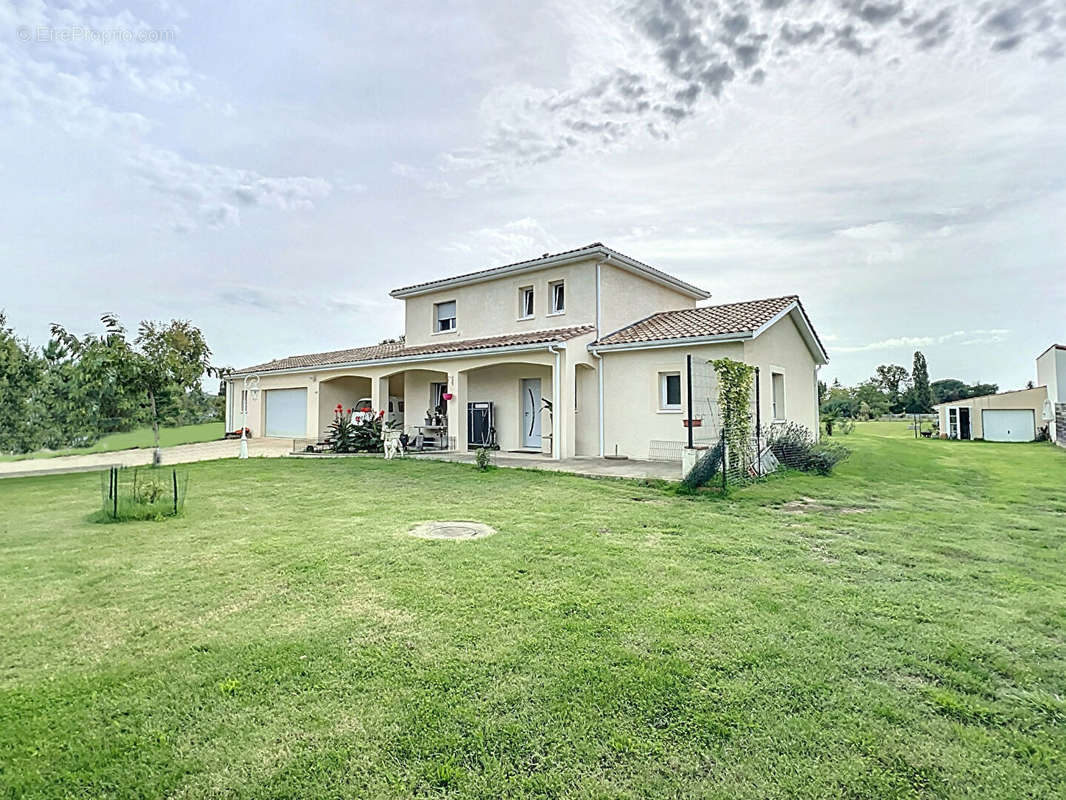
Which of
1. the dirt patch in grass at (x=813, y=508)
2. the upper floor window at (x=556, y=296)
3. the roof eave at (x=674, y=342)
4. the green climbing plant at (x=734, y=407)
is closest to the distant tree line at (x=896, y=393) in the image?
the upper floor window at (x=556, y=296)

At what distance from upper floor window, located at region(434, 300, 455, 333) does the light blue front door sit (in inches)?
182

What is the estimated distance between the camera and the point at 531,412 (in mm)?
17703

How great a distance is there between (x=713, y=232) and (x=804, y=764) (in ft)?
64.1

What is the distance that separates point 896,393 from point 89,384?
87960 mm

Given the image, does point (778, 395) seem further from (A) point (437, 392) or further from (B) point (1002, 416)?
(B) point (1002, 416)

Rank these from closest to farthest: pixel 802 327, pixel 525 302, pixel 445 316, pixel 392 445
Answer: pixel 392 445 < pixel 802 327 < pixel 525 302 < pixel 445 316

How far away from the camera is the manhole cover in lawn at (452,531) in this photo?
21.0 ft

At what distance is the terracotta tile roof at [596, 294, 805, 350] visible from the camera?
13.8 metres

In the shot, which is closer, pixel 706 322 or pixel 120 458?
pixel 706 322

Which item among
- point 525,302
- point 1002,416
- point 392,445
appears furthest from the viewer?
point 1002,416

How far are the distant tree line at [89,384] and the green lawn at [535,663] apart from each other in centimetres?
841

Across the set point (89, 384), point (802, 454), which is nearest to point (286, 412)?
point (89, 384)

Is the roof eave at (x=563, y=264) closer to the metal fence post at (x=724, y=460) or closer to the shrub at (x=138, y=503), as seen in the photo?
the metal fence post at (x=724, y=460)

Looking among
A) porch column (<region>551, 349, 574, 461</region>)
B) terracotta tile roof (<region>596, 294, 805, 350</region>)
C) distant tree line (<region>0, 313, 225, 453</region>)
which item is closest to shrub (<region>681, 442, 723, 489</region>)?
terracotta tile roof (<region>596, 294, 805, 350</region>)
